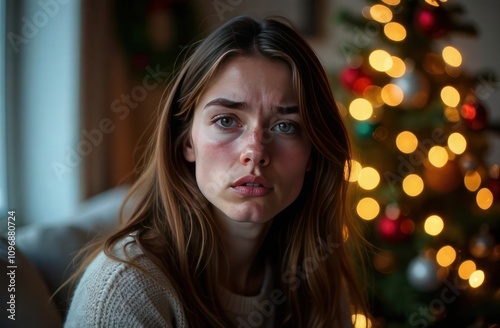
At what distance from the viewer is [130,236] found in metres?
1.16

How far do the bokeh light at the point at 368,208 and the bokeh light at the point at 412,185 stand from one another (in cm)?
13

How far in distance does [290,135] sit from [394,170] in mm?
1019

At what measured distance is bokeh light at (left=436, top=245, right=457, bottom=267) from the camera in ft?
6.64

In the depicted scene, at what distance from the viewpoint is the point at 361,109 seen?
2092mm

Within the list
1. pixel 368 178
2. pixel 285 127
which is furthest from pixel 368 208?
pixel 285 127

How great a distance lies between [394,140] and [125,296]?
1395 mm

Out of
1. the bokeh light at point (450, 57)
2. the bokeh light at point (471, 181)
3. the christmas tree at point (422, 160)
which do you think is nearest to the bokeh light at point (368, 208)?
the christmas tree at point (422, 160)

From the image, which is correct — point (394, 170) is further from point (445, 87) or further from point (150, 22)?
point (150, 22)

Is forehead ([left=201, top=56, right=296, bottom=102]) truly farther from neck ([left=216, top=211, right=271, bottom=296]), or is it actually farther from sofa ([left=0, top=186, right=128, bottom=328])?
sofa ([left=0, top=186, right=128, bottom=328])

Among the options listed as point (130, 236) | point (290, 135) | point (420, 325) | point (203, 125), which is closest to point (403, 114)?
point (420, 325)

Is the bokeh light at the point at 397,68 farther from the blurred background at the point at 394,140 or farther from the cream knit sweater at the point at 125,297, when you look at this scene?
the cream knit sweater at the point at 125,297

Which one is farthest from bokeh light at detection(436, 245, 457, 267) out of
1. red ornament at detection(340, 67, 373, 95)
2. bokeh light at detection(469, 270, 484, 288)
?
red ornament at detection(340, 67, 373, 95)

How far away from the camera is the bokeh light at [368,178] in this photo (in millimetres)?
2055

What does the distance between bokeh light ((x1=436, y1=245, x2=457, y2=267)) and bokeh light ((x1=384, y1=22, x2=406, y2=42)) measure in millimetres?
858
